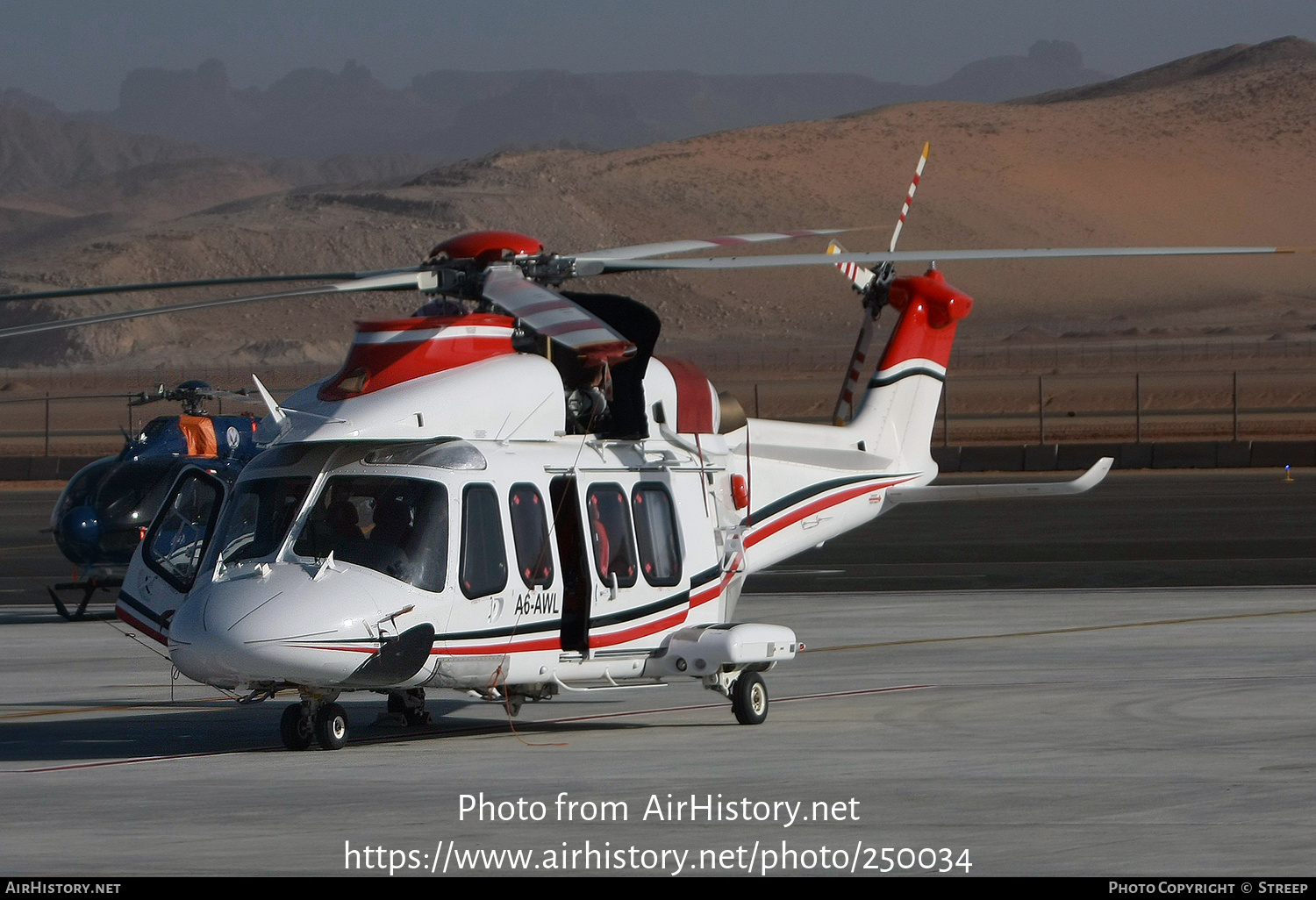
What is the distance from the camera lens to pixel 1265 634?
725 inches

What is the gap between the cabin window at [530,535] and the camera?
12609 millimetres

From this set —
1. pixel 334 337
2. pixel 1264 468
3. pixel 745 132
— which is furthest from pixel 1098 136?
pixel 1264 468

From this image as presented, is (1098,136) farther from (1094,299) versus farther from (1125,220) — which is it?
(1094,299)

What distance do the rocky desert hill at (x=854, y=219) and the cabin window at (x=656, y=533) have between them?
4122 inches

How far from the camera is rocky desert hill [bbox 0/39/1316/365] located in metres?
133

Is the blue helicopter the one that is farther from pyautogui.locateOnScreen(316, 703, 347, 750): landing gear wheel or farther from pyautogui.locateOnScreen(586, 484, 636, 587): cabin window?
pyautogui.locateOnScreen(316, 703, 347, 750): landing gear wheel

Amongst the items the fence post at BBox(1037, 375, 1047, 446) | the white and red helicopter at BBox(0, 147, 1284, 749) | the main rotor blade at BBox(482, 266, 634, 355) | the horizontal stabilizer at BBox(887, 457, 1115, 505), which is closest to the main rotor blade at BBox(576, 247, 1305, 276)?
the white and red helicopter at BBox(0, 147, 1284, 749)

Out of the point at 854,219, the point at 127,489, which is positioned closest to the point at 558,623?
the point at 127,489

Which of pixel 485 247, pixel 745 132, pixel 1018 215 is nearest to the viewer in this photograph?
pixel 485 247

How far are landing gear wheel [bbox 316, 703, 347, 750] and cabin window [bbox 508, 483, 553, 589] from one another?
5.28 feet

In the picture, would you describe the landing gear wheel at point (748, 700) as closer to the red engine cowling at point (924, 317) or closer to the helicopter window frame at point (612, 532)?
the helicopter window frame at point (612, 532)

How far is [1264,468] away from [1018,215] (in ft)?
377

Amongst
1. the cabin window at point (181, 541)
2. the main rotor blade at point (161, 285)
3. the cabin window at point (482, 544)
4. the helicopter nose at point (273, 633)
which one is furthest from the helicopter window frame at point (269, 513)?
the main rotor blade at point (161, 285)

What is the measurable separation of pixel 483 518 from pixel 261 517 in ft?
5.00
